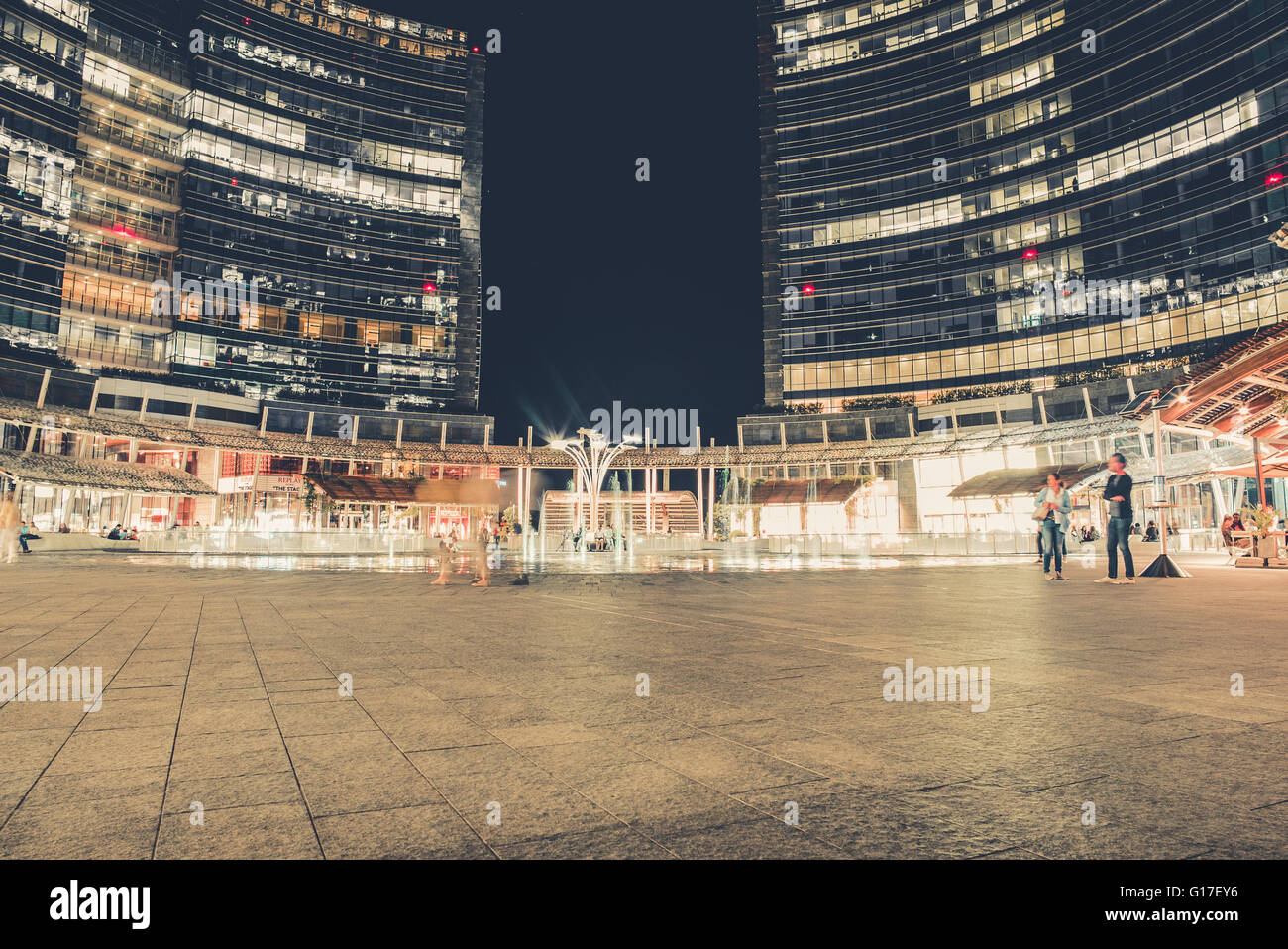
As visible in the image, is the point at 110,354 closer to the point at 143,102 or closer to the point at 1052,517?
the point at 143,102

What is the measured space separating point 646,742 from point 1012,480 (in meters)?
53.4

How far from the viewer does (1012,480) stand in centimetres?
5084

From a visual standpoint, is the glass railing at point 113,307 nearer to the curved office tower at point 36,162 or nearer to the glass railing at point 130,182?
the curved office tower at point 36,162

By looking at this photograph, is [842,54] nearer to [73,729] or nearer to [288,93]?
[288,93]

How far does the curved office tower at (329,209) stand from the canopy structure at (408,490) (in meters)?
11.5

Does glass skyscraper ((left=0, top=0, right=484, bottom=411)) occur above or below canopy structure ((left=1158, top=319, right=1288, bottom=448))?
above

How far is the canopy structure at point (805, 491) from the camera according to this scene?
61281 millimetres

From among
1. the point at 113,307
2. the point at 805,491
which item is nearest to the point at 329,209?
the point at 113,307

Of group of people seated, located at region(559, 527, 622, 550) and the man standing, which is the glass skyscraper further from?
the man standing

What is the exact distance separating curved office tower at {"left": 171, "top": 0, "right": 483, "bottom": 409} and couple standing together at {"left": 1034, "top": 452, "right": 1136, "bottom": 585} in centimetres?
6588

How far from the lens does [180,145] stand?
67125 millimetres

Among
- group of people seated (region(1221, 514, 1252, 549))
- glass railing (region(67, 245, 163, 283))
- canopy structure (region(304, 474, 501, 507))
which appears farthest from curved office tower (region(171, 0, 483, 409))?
group of people seated (region(1221, 514, 1252, 549))

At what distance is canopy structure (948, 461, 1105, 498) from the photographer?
46.4 meters

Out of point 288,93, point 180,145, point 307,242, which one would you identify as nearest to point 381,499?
point 307,242
